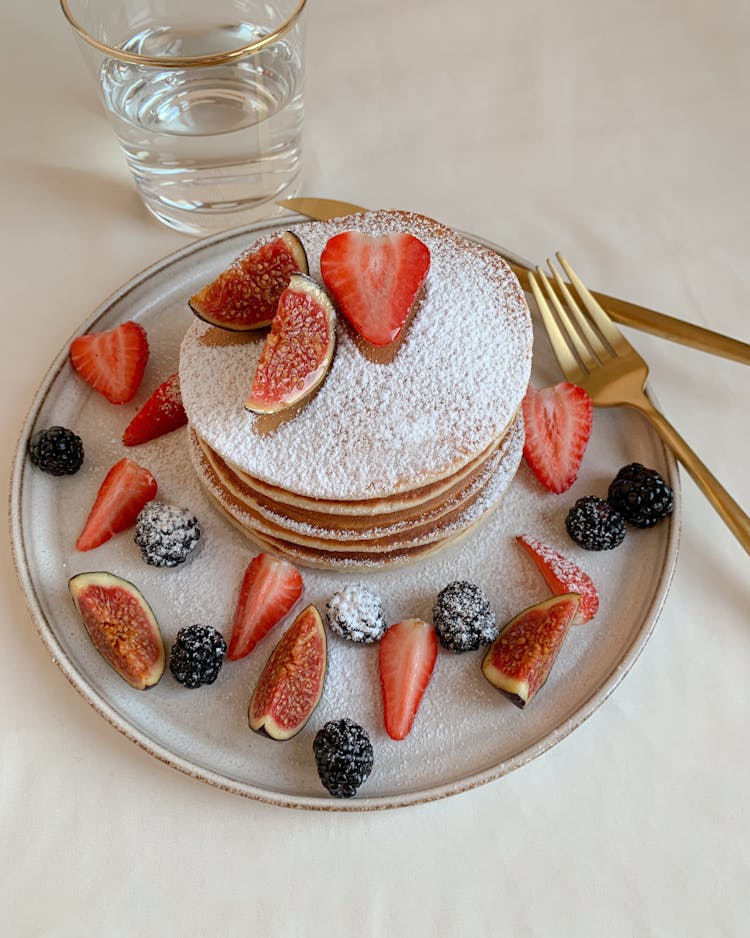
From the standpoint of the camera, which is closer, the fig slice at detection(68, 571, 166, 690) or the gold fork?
the fig slice at detection(68, 571, 166, 690)

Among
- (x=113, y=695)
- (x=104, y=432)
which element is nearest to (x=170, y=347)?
(x=104, y=432)

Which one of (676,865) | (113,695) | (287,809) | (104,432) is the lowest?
(676,865)

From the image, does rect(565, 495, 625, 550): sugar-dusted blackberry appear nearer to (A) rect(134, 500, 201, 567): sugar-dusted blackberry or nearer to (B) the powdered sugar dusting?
(B) the powdered sugar dusting

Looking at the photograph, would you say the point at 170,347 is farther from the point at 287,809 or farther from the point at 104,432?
the point at 287,809

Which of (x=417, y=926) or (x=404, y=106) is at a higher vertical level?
(x=404, y=106)

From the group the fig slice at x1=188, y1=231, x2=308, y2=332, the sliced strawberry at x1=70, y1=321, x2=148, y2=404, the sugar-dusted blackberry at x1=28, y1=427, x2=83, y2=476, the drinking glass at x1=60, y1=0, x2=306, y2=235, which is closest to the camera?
the fig slice at x1=188, y1=231, x2=308, y2=332

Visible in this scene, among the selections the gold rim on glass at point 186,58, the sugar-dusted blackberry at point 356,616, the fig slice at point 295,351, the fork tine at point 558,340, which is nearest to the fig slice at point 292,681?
the sugar-dusted blackberry at point 356,616

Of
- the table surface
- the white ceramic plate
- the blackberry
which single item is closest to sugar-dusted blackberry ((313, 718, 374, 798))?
the white ceramic plate
